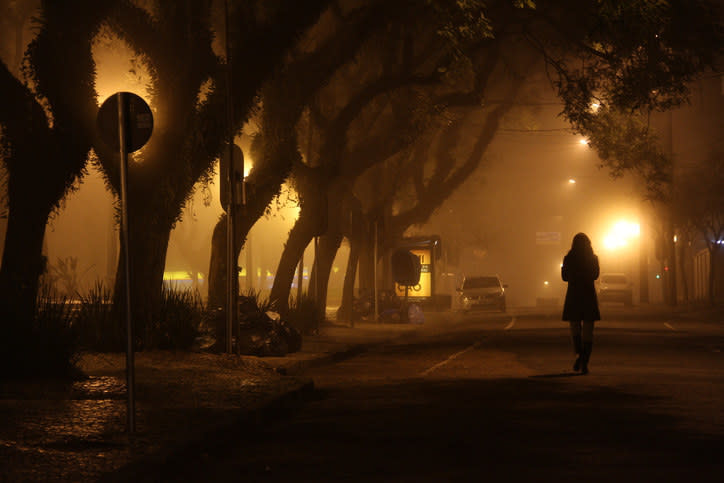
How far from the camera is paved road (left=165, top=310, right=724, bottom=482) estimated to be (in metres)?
8.04

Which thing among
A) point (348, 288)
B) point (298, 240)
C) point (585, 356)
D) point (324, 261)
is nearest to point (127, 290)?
point (585, 356)

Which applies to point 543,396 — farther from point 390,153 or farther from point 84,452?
point 390,153

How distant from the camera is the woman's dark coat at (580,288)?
15672 millimetres

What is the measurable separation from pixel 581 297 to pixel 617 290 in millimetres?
42250

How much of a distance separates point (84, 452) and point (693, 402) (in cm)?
632

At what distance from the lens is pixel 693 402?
1175 centimetres

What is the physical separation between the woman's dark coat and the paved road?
80 centimetres

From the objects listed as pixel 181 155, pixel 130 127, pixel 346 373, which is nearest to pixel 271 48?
pixel 181 155

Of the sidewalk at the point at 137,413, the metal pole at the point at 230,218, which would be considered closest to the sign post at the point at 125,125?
the sidewalk at the point at 137,413

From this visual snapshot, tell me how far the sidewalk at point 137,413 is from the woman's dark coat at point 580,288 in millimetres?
3918

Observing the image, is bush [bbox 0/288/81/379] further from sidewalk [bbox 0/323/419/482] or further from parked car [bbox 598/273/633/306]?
parked car [bbox 598/273/633/306]

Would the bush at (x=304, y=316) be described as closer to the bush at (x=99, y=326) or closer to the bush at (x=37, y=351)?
the bush at (x=99, y=326)

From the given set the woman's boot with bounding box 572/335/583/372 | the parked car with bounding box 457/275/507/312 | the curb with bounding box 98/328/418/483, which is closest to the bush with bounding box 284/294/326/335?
the woman's boot with bounding box 572/335/583/372

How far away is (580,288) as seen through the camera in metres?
15.8
